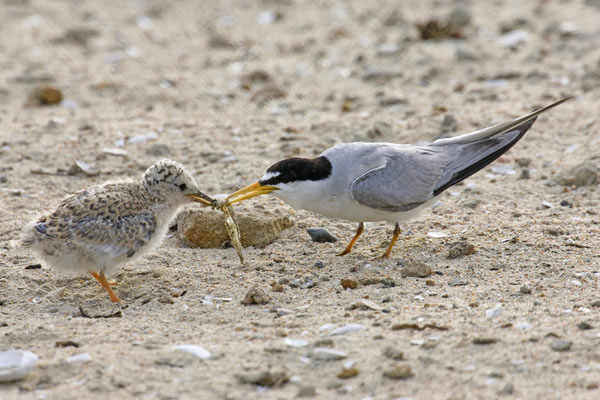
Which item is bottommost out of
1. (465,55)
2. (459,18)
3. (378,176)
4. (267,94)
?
(378,176)

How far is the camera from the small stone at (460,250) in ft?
17.7

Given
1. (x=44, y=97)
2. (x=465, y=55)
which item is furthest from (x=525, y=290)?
(x=44, y=97)

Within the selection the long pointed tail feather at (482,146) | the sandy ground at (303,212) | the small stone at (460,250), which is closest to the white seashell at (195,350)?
the sandy ground at (303,212)

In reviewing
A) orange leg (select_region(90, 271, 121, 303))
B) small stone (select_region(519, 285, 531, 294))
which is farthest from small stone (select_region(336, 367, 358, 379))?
orange leg (select_region(90, 271, 121, 303))

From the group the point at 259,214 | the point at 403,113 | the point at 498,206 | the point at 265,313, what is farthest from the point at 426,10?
the point at 265,313

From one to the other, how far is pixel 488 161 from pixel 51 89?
4908 mm

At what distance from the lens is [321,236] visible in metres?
5.87

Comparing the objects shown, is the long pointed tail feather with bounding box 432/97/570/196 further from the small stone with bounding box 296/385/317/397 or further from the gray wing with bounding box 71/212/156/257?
the small stone with bounding box 296/385/317/397

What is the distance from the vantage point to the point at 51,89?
8711 millimetres

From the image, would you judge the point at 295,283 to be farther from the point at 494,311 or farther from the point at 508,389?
the point at 508,389

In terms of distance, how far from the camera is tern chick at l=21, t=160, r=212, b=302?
4891 mm

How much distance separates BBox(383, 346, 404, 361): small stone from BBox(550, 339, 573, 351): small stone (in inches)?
29.1

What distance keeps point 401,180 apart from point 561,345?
192 cm

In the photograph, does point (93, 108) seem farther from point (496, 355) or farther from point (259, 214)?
point (496, 355)
